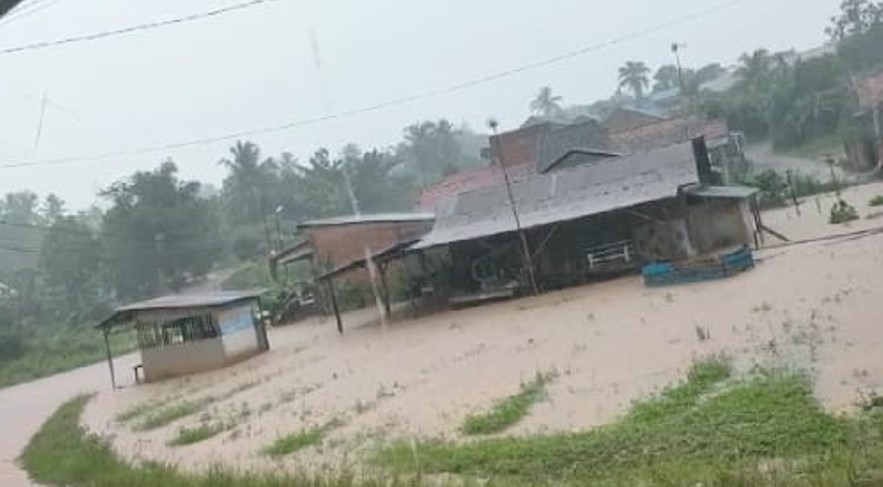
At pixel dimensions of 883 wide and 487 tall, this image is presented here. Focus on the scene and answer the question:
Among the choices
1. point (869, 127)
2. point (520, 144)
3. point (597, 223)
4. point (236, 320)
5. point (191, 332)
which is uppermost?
point (520, 144)

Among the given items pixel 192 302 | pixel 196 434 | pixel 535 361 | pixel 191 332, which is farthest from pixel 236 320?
pixel 535 361

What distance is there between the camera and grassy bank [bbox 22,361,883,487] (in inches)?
267

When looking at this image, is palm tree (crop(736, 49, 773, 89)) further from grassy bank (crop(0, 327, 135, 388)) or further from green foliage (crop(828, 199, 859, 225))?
grassy bank (crop(0, 327, 135, 388))

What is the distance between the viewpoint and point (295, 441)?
1404 cm

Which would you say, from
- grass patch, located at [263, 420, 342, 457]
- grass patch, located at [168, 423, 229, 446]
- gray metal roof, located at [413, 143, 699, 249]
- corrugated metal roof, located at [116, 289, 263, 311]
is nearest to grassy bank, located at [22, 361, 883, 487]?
grass patch, located at [263, 420, 342, 457]

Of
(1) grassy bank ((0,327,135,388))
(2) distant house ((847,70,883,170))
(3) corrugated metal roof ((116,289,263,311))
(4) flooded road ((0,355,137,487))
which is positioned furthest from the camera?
(1) grassy bank ((0,327,135,388))

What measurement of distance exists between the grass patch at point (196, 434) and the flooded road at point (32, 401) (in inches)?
105

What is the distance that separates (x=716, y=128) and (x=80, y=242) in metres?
43.9

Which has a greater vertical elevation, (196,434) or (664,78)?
(664,78)

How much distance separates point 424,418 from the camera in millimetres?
14320

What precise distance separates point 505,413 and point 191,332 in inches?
864

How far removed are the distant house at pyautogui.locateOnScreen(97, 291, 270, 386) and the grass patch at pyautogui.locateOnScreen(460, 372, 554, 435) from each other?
62.8 feet

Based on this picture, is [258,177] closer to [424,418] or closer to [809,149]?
[809,149]

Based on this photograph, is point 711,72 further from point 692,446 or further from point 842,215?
point 692,446
